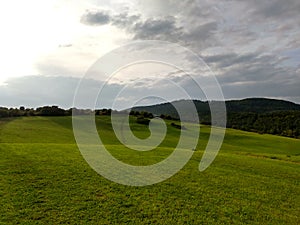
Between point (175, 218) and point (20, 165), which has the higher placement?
point (20, 165)

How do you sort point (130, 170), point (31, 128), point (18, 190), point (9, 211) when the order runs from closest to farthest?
point (9, 211) → point (18, 190) → point (130, 170) → point (31, 128)

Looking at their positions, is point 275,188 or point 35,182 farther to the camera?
point 275,188

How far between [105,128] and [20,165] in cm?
5596

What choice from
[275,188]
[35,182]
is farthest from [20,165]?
[275,188]

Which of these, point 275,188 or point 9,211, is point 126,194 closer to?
point 9,211

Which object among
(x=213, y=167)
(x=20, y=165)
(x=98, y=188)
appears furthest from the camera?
(x=213, y=167)

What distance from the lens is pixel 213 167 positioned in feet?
81.0

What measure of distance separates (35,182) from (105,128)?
59015 mm

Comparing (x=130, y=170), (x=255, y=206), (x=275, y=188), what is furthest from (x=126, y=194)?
(x=275, y=188)

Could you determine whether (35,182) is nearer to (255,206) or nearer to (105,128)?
(255,206)

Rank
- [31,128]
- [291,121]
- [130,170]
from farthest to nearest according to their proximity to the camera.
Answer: [291,121]
[31,128]
[130,170]

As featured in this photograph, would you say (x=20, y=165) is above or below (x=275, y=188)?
above

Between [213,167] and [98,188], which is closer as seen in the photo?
[98,188]

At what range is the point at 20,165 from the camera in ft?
63.9
